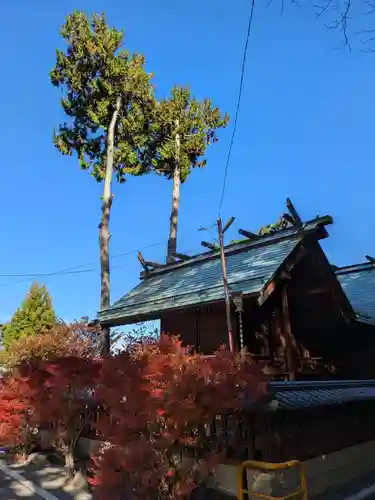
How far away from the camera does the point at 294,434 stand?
7133mm

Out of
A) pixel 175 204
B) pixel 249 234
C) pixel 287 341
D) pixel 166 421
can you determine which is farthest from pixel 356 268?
pixel 166 421

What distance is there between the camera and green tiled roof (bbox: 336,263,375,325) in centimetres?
1494

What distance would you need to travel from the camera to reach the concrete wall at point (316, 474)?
19.5ft

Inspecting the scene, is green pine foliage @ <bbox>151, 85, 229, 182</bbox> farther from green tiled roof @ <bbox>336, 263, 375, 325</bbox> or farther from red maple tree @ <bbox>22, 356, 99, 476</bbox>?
red maple tree @ <bbox>22, 356, 99, 476</bbox>

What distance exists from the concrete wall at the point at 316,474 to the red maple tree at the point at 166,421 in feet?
2.97

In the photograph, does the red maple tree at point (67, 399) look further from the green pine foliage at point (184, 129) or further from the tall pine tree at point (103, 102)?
the green pine foliage at point (184, 129)

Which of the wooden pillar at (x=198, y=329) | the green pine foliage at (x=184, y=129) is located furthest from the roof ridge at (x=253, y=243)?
the green pine foliage at (x=184, y=129)

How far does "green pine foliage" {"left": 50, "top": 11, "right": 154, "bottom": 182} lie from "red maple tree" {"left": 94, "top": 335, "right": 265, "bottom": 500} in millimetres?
18136

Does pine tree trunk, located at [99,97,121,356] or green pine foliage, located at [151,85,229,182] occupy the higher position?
green pine foliage, located at [151,85,229,182]

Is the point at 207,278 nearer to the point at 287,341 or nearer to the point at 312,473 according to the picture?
the point at 287,341

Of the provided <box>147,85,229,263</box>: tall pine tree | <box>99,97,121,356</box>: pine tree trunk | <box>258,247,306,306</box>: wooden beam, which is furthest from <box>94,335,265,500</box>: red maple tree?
<box>147,85,229,263</box>: tall pine tree

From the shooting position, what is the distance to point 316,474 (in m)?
7.15

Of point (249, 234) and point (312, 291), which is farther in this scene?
point (249, 234)

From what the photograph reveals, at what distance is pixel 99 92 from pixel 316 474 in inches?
767
